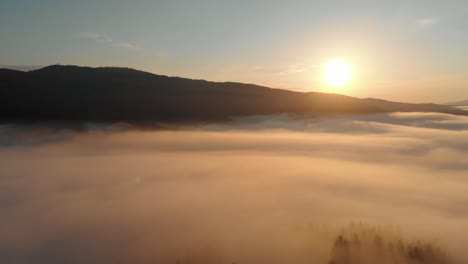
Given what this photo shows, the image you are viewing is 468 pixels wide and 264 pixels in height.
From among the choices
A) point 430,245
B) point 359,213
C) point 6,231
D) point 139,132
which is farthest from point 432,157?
point 139,132

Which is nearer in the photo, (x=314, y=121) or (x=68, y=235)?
(x=68, y=235)

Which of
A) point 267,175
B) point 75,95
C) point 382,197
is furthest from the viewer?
point 75,95

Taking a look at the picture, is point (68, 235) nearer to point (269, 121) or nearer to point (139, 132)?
point (139, 132)

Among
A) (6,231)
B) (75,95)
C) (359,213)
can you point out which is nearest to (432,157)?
(359,213)

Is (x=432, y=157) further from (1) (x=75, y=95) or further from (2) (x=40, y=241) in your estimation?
(1) (x=75, y=95)

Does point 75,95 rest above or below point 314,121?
above

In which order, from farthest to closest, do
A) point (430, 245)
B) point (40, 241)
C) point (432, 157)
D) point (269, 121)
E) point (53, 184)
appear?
point (269, 121), point (432, 157), point (53, 184), point (40, 241), point (430, 245)
